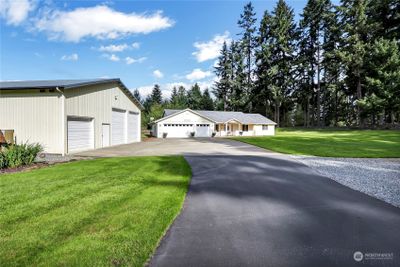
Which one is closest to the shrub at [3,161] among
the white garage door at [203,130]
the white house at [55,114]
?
the white house at [55,114]

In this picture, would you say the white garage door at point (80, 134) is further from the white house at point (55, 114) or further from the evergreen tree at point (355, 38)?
the evergreen tree at point (355, 38)

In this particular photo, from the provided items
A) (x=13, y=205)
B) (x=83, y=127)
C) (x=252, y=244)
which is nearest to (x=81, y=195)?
(x=13, y=205)

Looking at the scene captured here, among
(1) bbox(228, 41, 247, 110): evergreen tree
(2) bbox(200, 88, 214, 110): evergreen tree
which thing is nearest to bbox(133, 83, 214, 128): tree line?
(2) bbox(200, 88, 214, 110): evergreen tree

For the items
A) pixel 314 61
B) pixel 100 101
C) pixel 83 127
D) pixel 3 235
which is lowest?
pixel 3 235

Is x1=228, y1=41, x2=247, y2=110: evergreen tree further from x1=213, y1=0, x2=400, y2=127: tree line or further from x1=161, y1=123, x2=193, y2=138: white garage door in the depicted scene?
x1=161, y1=123, x2=193, y2=138: white garage door

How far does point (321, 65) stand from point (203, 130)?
2587cm

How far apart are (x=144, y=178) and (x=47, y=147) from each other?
10255 mm

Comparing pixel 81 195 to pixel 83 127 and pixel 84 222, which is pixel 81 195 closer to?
pixel 84 222

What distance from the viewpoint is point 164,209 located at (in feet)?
17.0

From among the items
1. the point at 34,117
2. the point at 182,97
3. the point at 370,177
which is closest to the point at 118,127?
the point at 34,117

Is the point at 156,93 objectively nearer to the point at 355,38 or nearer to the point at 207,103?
the point at 207,103

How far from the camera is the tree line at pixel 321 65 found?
1447 inches

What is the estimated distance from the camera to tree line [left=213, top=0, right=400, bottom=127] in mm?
36750

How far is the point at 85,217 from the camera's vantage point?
4.77 metres
